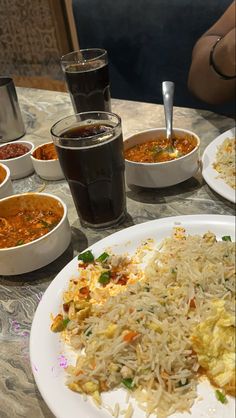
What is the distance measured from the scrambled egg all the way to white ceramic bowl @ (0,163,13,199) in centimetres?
98

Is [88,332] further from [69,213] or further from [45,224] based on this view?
[69,213]

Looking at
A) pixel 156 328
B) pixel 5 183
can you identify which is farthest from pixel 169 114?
pixel 156 328

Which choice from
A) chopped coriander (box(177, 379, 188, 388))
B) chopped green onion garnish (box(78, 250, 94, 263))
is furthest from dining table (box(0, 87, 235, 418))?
chopped coriander (box(177, 379, 188, 388))

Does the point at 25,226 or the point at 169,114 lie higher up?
the point at 169,114

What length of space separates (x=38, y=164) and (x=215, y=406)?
125 centimetres

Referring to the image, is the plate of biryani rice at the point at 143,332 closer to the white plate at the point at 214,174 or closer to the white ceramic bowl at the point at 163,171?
the white plate at the point at 214,174

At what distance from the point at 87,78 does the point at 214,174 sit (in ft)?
2.82

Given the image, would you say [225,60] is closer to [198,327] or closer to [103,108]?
[103,108]

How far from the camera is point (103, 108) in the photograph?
2170 millimetres

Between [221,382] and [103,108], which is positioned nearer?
[221,382]

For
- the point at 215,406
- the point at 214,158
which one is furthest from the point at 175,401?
the point at 214,158

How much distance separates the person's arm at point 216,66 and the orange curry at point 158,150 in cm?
98

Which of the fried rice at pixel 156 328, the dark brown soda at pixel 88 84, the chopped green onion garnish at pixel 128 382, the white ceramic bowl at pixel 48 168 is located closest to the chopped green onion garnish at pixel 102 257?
the fried rice at pixel 156 328

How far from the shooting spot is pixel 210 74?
8.75 feet
